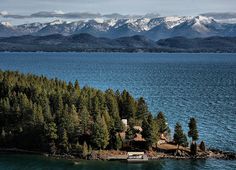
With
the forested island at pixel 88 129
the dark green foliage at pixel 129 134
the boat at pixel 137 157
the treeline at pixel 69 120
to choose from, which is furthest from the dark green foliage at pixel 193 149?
the dark green foliage at pixel 129 134

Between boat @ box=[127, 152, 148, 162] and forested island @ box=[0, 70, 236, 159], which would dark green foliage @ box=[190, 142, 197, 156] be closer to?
forested island @ box=[0, 70, 236, 159]

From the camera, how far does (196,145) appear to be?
9944cm

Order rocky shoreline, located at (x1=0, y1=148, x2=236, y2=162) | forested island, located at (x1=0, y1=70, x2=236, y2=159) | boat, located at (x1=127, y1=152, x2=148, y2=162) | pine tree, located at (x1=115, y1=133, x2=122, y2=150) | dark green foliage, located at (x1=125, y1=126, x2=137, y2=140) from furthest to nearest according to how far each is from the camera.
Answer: dark green foliage, located at (x1=125, y1=126, x2=137, y2=140) < forested island, located at (x1=0, y1=70, x2=236, y2=159) < pine tree, located at (x1=115, y1=133, x2=122, y2=150) < rocky shoreline, located at (x1=0, y1=148, x2=236, y2=162) < boat, located at (x1=127, y1=152, x2=148, y2=162)

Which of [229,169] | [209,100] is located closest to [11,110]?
[229,169]

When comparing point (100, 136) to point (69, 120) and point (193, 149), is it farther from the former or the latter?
point (193, 149)

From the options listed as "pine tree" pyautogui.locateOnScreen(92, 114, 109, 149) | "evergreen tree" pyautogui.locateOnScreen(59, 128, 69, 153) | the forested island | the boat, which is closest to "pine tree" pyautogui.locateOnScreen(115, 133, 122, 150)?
the forested island

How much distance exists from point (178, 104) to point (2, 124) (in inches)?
2739

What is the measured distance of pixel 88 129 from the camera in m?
104

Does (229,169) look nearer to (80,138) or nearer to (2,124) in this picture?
(80,138)

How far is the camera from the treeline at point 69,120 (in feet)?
322

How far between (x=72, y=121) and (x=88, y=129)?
484 cm

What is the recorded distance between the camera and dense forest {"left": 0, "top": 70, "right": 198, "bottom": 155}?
98.1m

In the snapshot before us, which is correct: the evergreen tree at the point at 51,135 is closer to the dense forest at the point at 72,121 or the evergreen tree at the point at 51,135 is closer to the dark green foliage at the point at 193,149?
the dense forest at the point at 72,121

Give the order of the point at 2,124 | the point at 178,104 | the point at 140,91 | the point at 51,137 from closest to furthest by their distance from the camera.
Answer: the point at 51,137 < the point at 2,124 < the point at 178,104 < the point at 140,91
